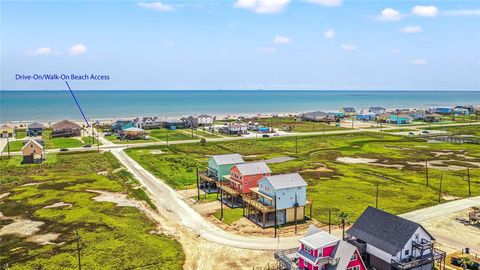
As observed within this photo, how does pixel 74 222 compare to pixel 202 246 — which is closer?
pixel 202 246

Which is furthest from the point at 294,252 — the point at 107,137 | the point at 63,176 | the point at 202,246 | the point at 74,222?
the point at 107,137

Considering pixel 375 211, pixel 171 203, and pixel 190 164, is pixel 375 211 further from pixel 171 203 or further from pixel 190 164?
pixel 190 164

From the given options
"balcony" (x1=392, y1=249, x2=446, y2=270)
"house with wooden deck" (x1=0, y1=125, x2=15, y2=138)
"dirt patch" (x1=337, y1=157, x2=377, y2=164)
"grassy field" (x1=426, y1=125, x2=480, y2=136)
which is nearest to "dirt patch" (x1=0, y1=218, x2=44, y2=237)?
"balcony" (x1=392, y1=249, x2=446, y2=270)

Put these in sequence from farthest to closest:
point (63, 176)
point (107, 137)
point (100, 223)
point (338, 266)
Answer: point (107, 137), point (63, 176), point (100, 223), point (338, 266)

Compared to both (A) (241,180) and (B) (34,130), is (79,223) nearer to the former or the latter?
(A) (241,180)

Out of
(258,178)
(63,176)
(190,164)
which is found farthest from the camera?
(190,164)

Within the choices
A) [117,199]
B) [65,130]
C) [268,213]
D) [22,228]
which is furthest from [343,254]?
[65,130]

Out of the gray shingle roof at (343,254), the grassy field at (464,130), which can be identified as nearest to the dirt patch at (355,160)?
the gray shingle roof at (343,254)

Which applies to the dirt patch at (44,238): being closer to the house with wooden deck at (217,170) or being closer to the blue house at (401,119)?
the house with wooden deck at (217,170)
